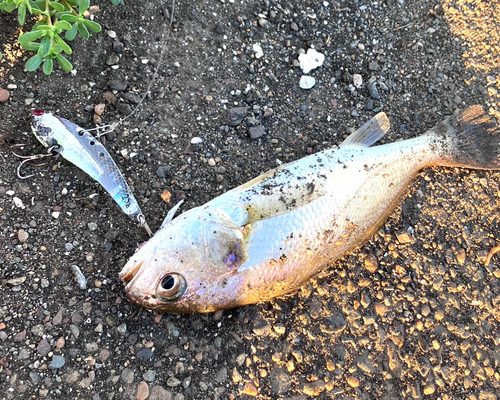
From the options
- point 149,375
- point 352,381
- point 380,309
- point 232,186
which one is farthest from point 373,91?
point 149,375

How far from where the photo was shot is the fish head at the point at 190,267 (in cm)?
223

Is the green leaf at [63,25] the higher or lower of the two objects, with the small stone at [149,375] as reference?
higher

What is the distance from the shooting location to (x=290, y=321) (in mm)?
2830

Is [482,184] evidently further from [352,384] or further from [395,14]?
[352,384]

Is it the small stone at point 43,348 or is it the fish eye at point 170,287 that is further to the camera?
the small stone at point 43,348

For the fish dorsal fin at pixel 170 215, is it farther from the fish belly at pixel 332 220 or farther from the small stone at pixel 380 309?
the small stone at pixel 380 309

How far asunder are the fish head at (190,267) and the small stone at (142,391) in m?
0.65

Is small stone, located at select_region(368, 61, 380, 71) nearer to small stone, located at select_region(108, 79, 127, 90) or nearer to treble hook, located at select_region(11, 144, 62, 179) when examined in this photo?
small stone, located at select_region(108, 79, 127, 90)

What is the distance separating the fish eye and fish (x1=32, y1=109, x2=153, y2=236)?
0.60 m

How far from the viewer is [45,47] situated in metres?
2.35

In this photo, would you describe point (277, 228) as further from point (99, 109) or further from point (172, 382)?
point (99, 109)

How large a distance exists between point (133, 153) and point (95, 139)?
11.7 inches

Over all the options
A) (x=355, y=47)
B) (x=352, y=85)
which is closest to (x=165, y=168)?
(x=352, y=85)

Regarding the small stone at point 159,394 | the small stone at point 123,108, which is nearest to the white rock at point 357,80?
the small stone at point 123,108
